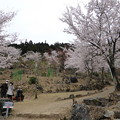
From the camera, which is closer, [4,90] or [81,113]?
[81,113]

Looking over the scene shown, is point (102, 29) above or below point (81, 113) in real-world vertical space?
above

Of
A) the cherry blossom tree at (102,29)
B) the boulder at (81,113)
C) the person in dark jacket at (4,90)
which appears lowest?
the boulder at (81,113)

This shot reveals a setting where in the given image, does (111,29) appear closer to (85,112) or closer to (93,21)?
(93,21)

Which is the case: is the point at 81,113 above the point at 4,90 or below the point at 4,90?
below

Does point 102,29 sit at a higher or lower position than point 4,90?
higher

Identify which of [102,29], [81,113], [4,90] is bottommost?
[81,113]

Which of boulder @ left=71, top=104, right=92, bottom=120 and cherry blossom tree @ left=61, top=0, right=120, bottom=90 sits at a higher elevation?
cherry blossom tree @ left=61, top=0, right=120, bottom=90

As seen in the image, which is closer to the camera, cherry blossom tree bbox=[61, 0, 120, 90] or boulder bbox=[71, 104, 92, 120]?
boulder bbox=[71, 104, 92, 120]

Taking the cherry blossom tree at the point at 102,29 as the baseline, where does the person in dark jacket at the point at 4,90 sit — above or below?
below

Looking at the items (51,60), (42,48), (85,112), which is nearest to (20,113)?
(85,112)

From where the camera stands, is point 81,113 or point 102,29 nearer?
point 81,113

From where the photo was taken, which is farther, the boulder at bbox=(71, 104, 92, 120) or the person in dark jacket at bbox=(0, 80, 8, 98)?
the person in dark jacket at bbox=(0, 80, 8, 98)

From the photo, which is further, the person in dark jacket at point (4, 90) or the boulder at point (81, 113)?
the person in dark jacket at point (4, 90)

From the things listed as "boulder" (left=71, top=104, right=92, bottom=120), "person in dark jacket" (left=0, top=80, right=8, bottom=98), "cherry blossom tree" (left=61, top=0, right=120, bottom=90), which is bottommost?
"boulder" (left=71, top=104, right=92, bottom=120)
